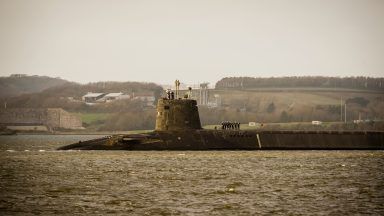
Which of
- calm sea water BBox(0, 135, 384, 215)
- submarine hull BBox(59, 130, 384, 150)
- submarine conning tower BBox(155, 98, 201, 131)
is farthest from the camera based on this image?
submarine conning tower BBox(155, 98, 201, 131)

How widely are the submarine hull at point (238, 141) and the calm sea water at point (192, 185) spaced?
294 centimetres

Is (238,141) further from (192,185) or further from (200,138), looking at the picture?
(192,185)

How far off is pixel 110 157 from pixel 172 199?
29022 mm

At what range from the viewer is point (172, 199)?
39875 millimetres

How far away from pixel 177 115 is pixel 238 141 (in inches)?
237

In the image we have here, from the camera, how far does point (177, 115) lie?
71.6m

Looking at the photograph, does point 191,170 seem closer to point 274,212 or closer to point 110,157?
point 110,157

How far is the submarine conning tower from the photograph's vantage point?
7150 centimetres

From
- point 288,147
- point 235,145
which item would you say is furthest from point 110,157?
point 288,147

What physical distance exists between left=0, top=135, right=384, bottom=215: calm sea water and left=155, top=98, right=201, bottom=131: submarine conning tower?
13.1 ft

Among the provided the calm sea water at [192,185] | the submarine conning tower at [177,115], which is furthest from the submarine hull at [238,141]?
the calm sea water at [192,185]

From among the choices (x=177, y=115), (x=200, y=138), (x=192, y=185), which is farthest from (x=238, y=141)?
(x=192, y=185)

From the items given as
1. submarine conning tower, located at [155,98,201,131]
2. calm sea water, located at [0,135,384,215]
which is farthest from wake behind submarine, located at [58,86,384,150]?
calm sea water, located at [0,135,384,215]

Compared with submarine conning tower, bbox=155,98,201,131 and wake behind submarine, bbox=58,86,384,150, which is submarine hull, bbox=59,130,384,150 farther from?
submarine conning tower, bbox=155,98,201,131
